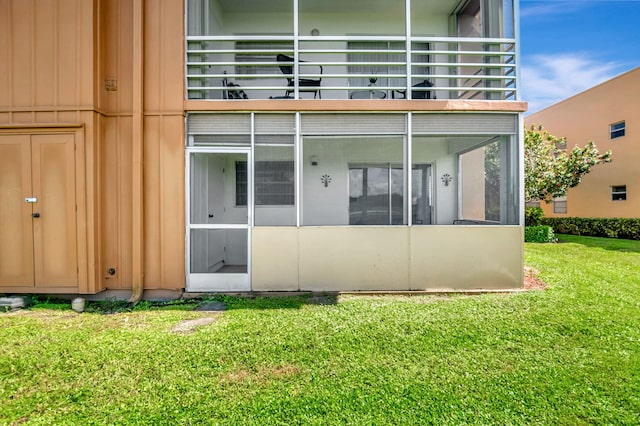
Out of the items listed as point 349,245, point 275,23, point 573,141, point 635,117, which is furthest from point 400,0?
point 573,141

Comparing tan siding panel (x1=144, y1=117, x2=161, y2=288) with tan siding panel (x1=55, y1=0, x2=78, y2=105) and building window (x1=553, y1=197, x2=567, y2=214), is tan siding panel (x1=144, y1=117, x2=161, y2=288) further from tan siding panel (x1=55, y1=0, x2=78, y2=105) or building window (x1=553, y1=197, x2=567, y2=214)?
building window (x1=553, y1=197, x2=567, y2=214)

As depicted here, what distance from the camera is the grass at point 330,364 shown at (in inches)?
95.9

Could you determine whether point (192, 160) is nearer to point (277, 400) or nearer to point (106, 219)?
point (106, 219)

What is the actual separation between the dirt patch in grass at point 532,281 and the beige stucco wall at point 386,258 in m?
0.44

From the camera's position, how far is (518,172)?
5.37 meters

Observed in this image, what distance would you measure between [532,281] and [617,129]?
13.1 meters

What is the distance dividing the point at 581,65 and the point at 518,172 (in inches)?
748

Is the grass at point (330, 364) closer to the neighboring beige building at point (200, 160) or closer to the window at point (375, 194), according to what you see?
the neighboring beige building at point (200, 160)

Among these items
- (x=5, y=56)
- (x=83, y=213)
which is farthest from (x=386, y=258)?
(x=5, y=56)

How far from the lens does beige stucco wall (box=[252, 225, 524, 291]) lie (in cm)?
530

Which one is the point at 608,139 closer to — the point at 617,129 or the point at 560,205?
the point at 617,129

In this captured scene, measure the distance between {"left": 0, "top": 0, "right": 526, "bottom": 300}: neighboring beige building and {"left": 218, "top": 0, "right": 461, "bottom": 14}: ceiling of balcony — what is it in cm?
155

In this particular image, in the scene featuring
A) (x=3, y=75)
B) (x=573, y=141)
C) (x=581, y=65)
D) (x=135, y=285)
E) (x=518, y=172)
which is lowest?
(x=135, y=285)

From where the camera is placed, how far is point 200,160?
543cm
